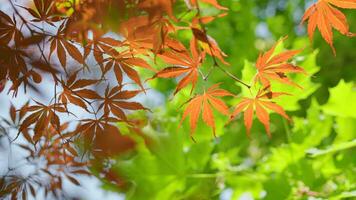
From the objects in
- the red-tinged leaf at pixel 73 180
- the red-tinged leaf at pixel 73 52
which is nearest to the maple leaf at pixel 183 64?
the red-tinged leaf at pixel 73 52

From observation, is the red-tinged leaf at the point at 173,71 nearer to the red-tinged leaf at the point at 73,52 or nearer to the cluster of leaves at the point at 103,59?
the cluster of leaves at the point at 103,59

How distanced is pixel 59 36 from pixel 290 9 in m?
1.57

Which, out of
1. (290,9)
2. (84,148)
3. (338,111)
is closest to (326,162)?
(338,111)

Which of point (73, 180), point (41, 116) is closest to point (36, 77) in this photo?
point (41, 116)

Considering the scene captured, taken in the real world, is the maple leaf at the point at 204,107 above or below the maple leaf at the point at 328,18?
below

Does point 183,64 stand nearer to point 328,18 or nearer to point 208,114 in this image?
point 208,114

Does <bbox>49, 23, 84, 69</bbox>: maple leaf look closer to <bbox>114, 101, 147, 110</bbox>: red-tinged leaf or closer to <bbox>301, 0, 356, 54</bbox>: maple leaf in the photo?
<bbox>114, 101, 147, 110</bbox>: red-tinged leaf

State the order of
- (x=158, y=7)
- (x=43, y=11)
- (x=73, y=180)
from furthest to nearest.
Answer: (x=73, y=180) < (x=43, y=11) < (x=158, y=7)

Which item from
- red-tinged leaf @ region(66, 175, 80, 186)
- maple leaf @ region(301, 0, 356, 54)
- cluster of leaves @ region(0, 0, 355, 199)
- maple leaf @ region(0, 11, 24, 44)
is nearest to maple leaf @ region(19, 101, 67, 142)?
cluster of leaves @ region(0, 0, 355, 199)

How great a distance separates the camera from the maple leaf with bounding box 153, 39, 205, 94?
0.62 meters

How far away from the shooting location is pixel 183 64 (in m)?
0.64

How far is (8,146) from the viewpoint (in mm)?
878

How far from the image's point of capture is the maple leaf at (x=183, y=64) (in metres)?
0.62

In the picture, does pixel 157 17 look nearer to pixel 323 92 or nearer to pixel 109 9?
pixel 109 9
